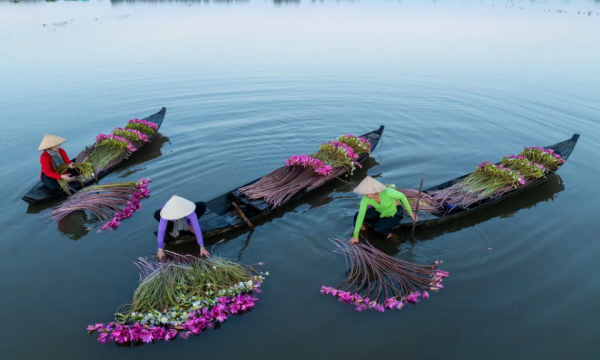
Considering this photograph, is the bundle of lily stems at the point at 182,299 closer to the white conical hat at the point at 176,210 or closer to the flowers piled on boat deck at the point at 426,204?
the white conical hat at the point at 176,210

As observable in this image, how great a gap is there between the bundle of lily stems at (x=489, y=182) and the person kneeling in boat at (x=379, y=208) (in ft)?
2.99

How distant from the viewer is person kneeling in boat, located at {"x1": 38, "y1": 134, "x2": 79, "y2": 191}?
8.20 meters

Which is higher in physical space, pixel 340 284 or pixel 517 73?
pixel 517 73

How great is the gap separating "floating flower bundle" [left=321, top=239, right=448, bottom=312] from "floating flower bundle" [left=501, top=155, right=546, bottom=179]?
3743 millimetres

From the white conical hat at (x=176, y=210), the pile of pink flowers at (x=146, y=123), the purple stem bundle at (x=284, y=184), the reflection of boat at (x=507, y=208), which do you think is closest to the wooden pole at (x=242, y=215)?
the purple stem bundle at (x=284, y=184)

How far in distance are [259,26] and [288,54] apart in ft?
44.2

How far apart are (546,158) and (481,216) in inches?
99.2

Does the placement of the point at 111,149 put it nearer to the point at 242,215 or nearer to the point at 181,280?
the point at 242,215

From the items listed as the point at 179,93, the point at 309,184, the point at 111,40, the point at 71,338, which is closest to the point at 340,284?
the point at 309,184

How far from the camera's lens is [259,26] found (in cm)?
3475

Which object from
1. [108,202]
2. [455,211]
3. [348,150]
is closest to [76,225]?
[108,202]

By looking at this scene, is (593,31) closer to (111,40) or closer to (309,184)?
(309,184)

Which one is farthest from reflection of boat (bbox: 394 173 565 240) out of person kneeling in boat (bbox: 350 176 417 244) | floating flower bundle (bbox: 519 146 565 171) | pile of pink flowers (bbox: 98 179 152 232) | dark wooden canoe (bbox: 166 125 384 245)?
pile of pink flowers (bbox: 98 179 152 232)

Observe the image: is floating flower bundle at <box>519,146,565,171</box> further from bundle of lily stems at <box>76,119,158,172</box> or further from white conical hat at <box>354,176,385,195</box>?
bundle of lily stems at <box>76,119,158,172</box>
